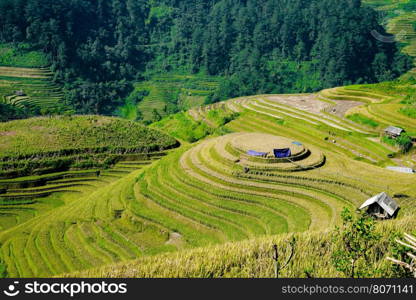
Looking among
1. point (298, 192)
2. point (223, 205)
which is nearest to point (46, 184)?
point (223, 205)

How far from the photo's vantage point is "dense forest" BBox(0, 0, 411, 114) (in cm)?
8238

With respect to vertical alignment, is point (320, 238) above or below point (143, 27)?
below

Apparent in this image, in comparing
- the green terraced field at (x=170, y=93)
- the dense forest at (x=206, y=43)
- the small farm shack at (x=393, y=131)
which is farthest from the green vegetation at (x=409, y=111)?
the green terraced field at (x=170, y=93)

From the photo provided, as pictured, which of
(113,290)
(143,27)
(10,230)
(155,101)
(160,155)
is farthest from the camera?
(143,27)

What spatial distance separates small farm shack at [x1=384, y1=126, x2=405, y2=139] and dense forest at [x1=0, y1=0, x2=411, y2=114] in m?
46.2

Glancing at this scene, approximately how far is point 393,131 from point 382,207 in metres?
18.7

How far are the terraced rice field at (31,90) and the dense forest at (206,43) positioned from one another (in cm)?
271

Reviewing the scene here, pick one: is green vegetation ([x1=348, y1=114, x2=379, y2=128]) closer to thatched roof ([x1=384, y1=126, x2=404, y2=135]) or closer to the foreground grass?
thatched roof ([x1=384, y1=126, x2=404, y2=135])

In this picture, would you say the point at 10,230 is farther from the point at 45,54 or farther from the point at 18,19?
the point at 18,19

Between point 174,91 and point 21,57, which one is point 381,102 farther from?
point 21,57

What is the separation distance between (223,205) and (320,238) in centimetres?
1286

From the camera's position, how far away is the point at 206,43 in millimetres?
98500

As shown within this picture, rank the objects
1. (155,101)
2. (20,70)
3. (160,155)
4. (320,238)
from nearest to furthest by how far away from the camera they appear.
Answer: (320,238) < (160,155) < (20,70) < (155,101)

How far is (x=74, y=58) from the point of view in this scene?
8644 centimetres
